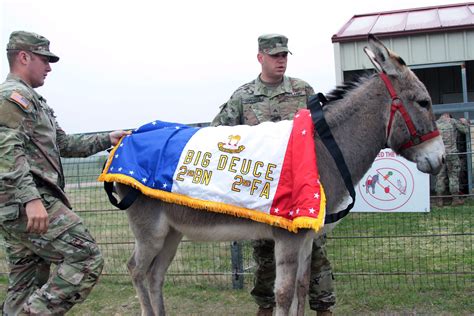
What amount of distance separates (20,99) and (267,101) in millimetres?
2432

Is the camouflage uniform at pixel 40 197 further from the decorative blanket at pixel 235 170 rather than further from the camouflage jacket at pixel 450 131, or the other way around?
the camouflage jacket at pixel 450 131

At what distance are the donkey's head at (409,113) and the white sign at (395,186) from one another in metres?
1.80

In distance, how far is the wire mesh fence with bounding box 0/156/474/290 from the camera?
630 cm

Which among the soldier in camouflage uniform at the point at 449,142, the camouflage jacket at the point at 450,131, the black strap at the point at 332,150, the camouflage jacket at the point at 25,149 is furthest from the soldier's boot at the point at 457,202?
the camouflage jacket at the point at 25,149

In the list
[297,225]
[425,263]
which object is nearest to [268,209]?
[297,225]

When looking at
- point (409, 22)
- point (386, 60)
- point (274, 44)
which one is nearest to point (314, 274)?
point (386, 60)

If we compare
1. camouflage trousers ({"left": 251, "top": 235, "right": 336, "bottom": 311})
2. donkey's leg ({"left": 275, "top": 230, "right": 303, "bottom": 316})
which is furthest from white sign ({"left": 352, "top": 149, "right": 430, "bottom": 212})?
donkey's leg ({"left": 275, "top": 230, "right": 303, "bottom": 316})

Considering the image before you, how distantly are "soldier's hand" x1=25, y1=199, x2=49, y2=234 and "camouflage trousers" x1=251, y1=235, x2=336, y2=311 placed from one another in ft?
7.46

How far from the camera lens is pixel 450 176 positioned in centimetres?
822

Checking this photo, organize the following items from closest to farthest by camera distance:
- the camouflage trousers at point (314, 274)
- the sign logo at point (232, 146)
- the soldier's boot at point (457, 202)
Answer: the sign logo at point (232, 146) → the camouflage trousers at point (314, 274) → the soldier's boot at point (457, 202)

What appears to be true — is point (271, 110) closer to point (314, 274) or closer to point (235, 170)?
point (235, 170)

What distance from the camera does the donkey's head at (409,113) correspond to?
404cm

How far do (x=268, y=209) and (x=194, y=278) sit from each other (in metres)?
3.31

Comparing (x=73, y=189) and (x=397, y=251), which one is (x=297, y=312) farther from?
(x=73, y=189)
